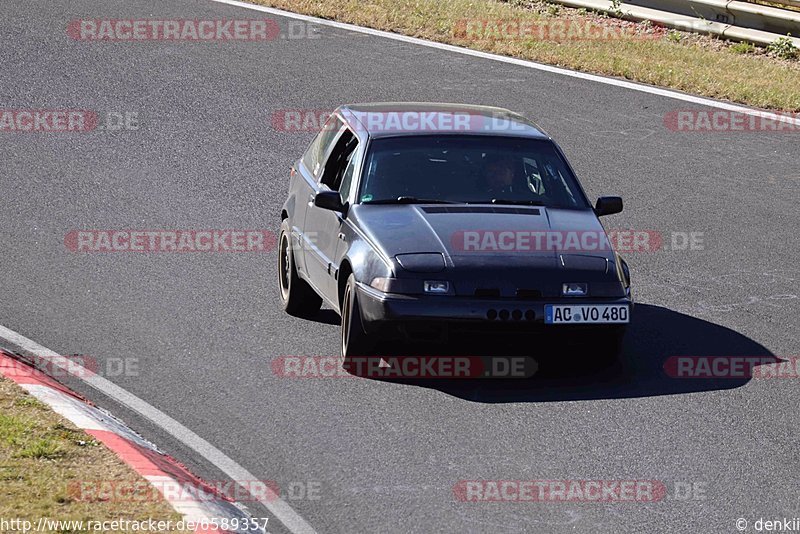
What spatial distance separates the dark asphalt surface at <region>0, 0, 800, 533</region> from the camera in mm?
7512

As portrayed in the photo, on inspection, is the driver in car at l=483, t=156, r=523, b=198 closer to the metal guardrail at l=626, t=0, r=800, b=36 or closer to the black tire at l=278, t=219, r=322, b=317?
→ the black tire at l=278, t=219, r=322, b=317

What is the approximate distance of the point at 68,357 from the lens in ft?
31.7

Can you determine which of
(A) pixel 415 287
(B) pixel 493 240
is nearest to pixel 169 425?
(A) pixel 415 287

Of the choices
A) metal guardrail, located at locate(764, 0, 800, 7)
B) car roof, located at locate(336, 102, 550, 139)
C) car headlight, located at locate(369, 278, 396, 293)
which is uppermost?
metal guardrail, located at locate(764, 0, 800, 7)

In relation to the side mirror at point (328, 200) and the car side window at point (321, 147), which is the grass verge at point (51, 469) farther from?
the car side window at point (321, 147)

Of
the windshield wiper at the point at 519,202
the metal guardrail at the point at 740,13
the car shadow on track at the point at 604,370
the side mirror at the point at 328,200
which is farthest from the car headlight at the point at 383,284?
the metal guardrail at the point at 740,13

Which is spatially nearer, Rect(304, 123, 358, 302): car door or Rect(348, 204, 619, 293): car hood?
Rect(348, 204, 619, 293): car hood

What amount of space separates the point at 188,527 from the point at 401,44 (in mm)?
13423

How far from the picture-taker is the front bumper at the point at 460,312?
8.62 m

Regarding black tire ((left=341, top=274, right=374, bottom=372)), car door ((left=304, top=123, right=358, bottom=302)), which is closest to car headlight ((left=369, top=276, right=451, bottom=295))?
black tire ((left=341, top=274, right=374, bottom=372))

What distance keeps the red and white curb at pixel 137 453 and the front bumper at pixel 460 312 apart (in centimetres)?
175

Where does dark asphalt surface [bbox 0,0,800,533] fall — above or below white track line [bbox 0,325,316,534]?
above

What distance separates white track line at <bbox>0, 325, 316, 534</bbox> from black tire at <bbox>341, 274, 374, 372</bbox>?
4.41 ft

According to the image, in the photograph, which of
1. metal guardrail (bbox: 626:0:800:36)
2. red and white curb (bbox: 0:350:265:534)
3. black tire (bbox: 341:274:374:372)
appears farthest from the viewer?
metal guardrail (bbox: 626:0:800:36)
